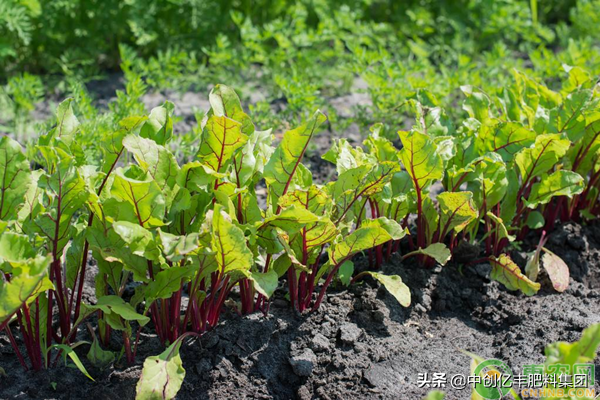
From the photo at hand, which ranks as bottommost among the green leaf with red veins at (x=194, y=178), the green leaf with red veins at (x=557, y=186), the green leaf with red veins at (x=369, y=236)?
the green leaf with red veins at (x=557, y=186)

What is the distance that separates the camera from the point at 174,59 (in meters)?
4.04

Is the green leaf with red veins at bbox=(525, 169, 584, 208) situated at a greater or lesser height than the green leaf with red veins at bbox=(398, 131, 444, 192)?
lesser

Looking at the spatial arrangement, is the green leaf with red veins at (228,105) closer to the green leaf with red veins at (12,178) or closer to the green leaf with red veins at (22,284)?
the green leaf with red veins at (12,178)

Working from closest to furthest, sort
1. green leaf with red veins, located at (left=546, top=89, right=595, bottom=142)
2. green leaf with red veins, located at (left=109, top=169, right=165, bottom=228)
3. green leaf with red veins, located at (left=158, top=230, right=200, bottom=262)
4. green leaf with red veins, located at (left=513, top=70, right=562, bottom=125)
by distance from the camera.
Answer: green leaf with red veins, located at (left=158, top=230, right=200, bottom=262) → green leaf with red veins, located at (left=109, top=169, right=165, bottom=228) → green leaf with red veins, located at (left=546, top=89, right=595, bottom=142) → green leaf with red veins, located at (left=513, top=70, right=562, bottom=125)

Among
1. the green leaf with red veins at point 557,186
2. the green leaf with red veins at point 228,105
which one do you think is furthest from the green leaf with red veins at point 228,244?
the green leaf with red veins at point 557,186

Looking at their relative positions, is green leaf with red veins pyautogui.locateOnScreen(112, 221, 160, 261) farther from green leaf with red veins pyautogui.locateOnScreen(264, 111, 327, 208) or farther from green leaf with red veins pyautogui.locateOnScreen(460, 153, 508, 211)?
green leaf with red veins pyautogui.locateOnScreen(460, 153, 508, 211)

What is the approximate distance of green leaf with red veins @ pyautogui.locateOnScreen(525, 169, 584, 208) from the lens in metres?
2.76

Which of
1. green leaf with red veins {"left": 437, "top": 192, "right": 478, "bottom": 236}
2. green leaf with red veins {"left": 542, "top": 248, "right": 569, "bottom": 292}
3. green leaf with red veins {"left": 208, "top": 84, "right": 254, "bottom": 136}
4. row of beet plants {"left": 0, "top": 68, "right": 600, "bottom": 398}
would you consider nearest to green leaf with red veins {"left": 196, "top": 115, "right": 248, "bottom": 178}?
row of beet plants {"left": 0, "top": 68, "right": 600, "bottom": 398}

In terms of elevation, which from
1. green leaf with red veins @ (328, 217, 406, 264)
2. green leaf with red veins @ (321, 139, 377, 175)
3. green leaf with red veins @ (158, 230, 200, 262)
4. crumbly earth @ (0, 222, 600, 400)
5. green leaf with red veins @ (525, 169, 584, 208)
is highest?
green leaf with red veins @ (158, 230, 200, 262)

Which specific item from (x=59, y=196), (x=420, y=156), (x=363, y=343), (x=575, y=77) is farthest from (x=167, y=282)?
(x=575, y=77)

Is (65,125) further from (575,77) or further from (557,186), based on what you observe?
(575,77)

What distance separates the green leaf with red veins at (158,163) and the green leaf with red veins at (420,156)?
0.80 metres

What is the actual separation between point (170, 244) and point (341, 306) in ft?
2.75

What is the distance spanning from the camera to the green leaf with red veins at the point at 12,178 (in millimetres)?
2146
